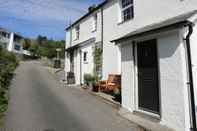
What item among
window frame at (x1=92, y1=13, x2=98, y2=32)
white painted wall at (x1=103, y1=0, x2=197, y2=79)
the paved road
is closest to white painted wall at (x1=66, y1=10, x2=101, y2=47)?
window frame at (x1=92, y1=13, x2=98, y2=32)

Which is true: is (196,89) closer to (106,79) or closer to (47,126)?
(47,126)

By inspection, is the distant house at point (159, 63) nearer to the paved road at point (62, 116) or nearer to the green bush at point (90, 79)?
the paved road at point (62, 116)

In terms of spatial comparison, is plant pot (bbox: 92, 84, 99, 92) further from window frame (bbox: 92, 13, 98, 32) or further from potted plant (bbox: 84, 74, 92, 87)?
window frame (bbox: 92, 13, 98, 32)

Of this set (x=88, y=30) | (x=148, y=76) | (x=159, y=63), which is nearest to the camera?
(x=159, y=63)

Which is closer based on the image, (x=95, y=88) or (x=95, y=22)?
(x=95, y=88)

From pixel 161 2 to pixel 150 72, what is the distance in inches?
Result: 159

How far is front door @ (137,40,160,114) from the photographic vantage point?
25.3 ft

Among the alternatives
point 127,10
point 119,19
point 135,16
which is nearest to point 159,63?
point 135,16

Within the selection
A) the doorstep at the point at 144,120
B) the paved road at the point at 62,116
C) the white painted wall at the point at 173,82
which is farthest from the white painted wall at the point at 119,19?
the doorstep at the point at 144,120

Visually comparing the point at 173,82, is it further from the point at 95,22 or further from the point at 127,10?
the point at 95,22

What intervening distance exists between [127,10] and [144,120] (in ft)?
26.8

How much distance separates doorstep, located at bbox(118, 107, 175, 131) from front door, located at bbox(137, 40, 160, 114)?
0.38 m

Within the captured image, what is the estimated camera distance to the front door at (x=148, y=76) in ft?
25.3

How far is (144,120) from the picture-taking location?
7.56 m
